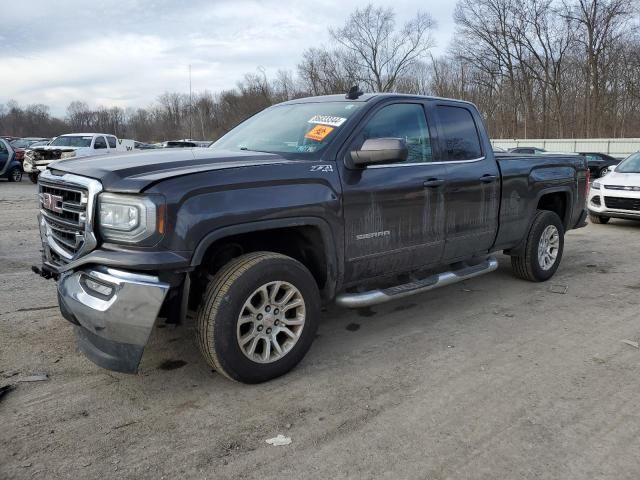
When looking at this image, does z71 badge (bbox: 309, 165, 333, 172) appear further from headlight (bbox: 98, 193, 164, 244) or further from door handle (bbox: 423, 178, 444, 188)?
headlight (bbox: 98, 193, 164, 244)

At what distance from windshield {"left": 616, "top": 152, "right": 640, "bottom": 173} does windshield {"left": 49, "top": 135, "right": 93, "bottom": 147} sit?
670 inches

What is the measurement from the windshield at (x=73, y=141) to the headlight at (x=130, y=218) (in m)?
18.0

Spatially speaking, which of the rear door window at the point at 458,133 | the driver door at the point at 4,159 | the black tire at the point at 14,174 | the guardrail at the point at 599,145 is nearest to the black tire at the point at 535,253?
the rear door window at the point at 458,133

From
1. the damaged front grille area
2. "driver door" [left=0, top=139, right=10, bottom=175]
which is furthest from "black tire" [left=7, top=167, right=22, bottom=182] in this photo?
the damaged front grille area

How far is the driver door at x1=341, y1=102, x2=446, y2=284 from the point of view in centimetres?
378

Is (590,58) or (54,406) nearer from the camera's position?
(54,406)

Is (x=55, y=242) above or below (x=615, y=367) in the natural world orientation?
above

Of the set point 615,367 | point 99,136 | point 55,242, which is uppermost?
point 99,136

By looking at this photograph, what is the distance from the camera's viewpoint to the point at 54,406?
311cm

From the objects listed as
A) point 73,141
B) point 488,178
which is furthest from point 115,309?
point 73,141

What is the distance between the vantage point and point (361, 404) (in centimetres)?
318

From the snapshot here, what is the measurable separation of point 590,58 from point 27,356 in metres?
52.6

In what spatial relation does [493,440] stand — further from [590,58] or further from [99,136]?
[590,58]

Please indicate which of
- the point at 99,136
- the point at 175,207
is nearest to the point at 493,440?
the point at 175,207
